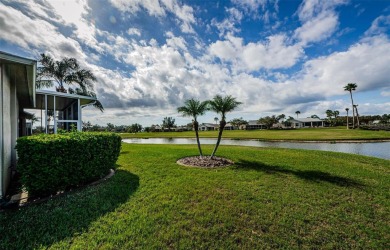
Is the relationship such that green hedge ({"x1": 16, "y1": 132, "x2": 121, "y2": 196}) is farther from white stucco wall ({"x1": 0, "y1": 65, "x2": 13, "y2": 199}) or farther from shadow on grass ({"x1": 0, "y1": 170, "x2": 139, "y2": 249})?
white stucco wall ({"x1": 0, "y1": 65, "x2": 13, "y2": 199})

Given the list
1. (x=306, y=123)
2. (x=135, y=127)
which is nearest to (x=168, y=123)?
(x=135, y=127)

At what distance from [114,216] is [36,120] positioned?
46.9m

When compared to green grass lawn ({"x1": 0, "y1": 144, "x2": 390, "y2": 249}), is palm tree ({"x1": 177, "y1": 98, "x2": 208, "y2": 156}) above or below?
above

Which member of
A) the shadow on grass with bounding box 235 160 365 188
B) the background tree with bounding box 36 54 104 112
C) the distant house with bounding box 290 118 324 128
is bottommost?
the shadow on grass with bounding box 235 160 365 188

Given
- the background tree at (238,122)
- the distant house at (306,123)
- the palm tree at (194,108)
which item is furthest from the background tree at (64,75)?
the distant house at (306,123)

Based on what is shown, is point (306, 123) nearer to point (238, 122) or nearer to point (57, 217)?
point (238, 122)

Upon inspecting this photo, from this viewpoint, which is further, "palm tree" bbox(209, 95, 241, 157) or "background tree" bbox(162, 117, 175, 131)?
"background tree" bbox(162, 117, 175, 131)

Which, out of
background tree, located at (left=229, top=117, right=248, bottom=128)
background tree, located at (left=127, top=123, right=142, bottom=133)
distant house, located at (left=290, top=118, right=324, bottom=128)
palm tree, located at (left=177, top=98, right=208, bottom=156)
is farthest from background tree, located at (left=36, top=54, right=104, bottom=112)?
distant house, located at (left=290, top=118, right=324, bottom=128)

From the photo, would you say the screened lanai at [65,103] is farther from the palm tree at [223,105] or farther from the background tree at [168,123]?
the background tree at [168,123]

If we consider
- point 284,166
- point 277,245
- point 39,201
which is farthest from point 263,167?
point 39,201

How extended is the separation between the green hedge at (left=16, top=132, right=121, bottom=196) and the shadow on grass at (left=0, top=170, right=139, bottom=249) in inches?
17.8

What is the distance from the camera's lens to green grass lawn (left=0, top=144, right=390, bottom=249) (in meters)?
3.38

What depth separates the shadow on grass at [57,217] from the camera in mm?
3347

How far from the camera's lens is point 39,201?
4.62 meters
